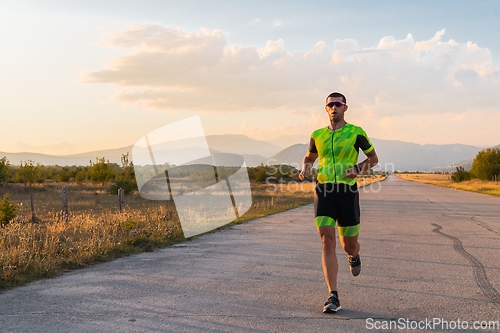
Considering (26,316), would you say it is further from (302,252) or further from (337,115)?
(302,252)

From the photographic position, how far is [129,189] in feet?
104

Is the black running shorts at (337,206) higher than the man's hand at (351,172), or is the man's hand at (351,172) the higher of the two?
the man's hand at (351,172)

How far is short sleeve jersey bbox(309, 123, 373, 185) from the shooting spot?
427 cm

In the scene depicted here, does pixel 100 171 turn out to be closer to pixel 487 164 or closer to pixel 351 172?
pixel 351 172

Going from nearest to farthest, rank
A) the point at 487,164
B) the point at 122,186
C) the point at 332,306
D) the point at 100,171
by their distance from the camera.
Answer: the point at 332,306 < the point at 122,186 < the point at 100,171 < the point at 487,164

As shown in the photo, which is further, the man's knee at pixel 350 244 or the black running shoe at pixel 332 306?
the man's knee at pixel 350 244

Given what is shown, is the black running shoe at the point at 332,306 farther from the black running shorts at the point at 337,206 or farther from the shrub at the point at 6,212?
the shrub at the point at 6,212

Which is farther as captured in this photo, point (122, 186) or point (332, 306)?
point (122, 186)

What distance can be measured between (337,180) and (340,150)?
13.9 inches

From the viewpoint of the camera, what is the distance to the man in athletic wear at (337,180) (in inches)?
167

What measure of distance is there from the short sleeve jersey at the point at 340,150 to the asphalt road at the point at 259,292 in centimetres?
151

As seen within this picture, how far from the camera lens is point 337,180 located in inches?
168

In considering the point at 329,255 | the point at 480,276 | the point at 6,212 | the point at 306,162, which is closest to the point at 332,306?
the point at 329,255

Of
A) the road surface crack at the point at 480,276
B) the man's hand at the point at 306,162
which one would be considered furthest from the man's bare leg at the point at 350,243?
the road surface crack at the point at 480,276
